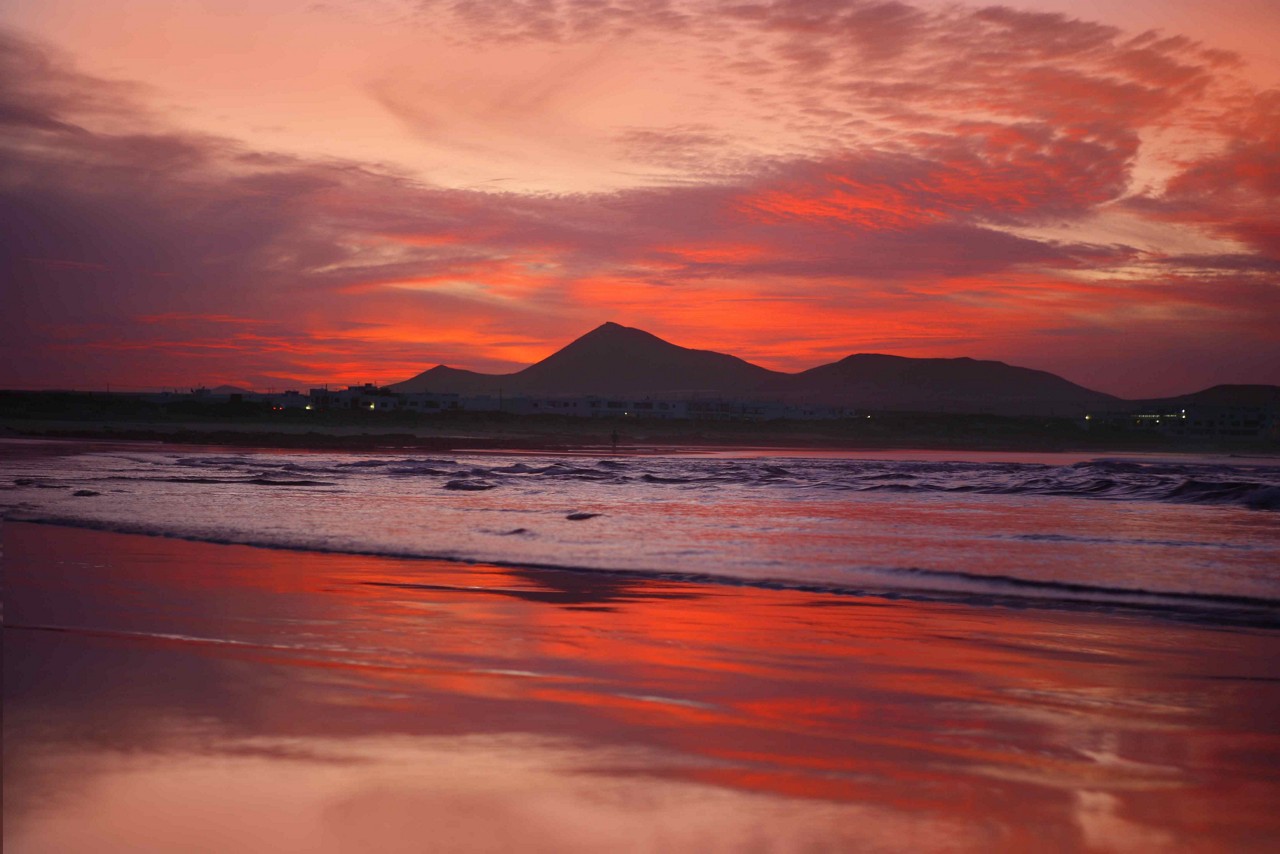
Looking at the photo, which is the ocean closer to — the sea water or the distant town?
the sea water

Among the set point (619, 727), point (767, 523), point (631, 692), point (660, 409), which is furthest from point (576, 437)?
point (619, 727)

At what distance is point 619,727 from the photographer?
5129 mm

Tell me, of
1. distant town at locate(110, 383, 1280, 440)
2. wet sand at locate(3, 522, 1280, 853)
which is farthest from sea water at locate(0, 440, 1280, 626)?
distant town at locate(110, 383, 1280, 440)

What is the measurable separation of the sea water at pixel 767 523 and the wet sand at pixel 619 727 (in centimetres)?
198

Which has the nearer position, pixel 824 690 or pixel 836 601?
pixel 824 690

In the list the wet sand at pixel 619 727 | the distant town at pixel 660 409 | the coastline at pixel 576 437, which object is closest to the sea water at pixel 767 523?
the wet sand at pixel 619 727

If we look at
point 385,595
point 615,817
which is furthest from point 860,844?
point 385,595

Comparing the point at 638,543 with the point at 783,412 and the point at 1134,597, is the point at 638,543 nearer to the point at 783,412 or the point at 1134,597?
the point at 1134,597

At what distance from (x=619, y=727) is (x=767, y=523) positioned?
11.6m

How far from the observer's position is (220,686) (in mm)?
5695

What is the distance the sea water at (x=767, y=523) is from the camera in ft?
35.4

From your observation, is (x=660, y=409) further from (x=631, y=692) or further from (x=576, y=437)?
A: (x=631, y=692)

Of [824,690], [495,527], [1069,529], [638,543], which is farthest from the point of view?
[1069,529]

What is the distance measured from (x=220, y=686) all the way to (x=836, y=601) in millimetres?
5677
